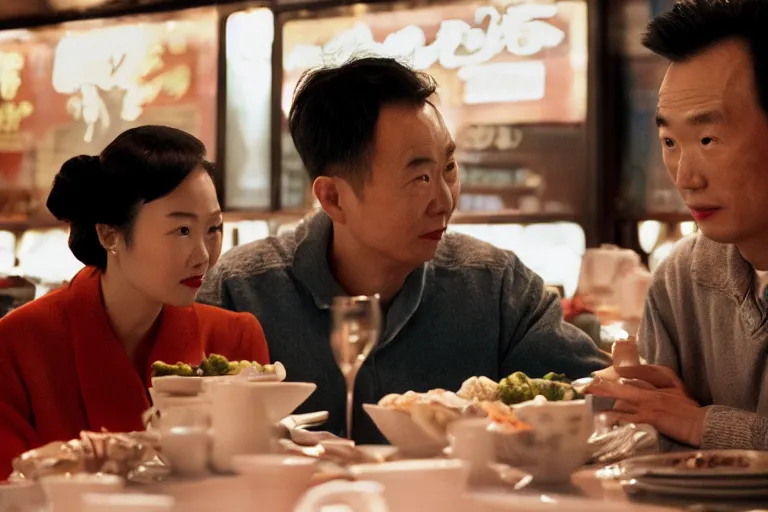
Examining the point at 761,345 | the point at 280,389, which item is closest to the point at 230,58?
the point at 761,345

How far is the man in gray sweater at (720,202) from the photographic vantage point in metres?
2.00

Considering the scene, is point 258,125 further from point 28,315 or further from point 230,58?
point 28,315

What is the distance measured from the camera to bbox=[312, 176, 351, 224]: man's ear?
274 cm

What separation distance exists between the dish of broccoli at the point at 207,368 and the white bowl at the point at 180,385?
0.31 ft

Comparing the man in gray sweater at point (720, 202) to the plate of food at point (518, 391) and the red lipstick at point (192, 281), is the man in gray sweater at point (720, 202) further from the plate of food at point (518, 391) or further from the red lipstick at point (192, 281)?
the red lipstick at point (192, 281)

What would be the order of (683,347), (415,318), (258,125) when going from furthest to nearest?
(258,125) < (415,318) < (683,347)

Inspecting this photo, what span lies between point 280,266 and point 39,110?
3520 millimetres

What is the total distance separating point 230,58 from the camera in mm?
5301

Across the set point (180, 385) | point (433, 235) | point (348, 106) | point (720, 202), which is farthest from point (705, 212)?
point (180, 385)

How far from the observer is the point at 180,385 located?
1692 millimetres

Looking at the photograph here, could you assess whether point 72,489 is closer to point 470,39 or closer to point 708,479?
point 708,479

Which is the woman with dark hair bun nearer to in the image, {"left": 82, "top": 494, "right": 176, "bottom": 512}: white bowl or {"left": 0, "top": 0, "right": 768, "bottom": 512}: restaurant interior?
{"left": 0, "top": 0, "right": 768, "bottom": 512}: restaurant interior

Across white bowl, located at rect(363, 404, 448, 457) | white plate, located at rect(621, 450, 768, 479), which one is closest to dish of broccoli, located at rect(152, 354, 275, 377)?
white bowl, located at rect(363, 404, 448, 457)

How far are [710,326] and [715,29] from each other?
0.63 m
